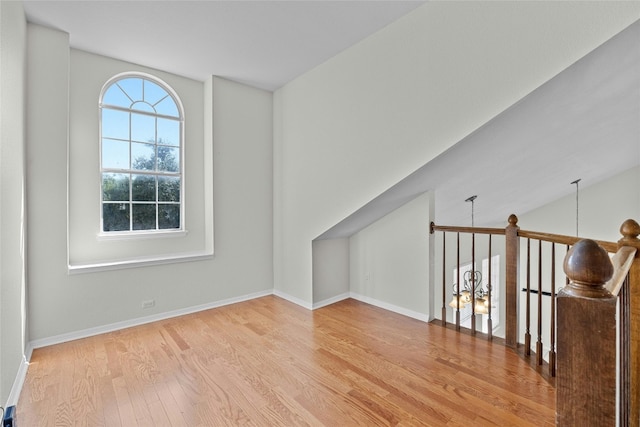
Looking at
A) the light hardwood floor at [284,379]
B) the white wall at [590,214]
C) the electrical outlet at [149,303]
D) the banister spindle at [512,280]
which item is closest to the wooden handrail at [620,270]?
the light hardwood floor at [284,379]

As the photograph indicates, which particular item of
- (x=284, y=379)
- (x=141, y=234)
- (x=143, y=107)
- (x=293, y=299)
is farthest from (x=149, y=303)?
(x=143, y=107)

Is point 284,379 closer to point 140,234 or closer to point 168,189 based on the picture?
point 140,234

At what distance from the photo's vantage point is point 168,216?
3.73 metres

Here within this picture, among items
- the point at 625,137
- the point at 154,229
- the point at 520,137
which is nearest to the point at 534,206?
the point at 625,137

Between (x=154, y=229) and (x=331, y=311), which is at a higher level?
(x=154, y=229)

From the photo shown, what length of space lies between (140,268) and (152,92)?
2.05 m

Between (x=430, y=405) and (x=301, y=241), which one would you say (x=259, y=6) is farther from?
(x=430, y=405)

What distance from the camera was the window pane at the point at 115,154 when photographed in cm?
329

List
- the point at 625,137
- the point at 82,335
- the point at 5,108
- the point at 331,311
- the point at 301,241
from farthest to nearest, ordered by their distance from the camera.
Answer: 1. the point at 301,241
2. the point at 331,311
3. the point at 625,137
4. the point at 82,335
5. the point at 5,108

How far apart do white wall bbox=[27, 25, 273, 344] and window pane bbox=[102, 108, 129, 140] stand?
0.51 ft

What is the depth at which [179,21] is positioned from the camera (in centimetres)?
262

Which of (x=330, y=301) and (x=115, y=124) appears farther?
(x=330, y=301)

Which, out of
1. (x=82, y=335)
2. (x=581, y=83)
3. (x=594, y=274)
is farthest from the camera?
(x=82, y=335)

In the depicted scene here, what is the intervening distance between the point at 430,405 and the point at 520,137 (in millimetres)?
2160
